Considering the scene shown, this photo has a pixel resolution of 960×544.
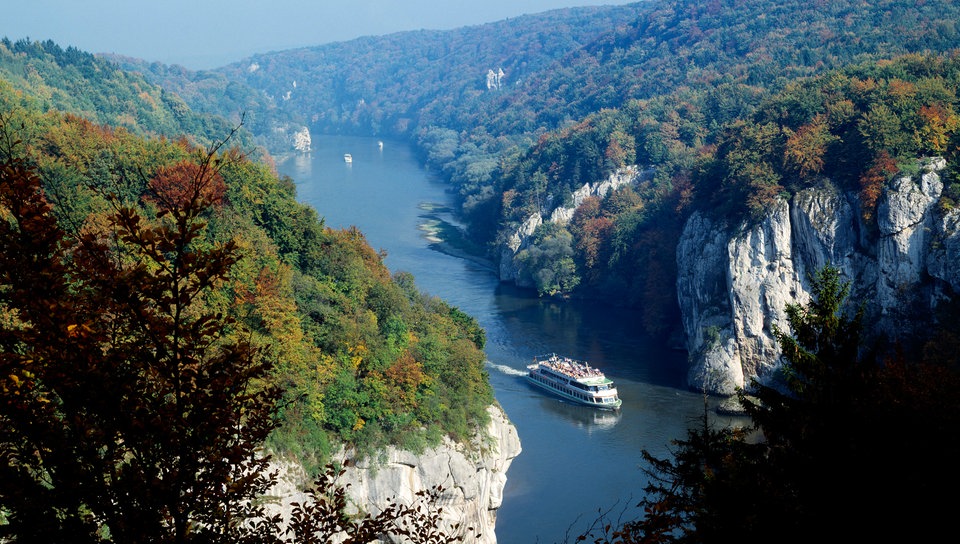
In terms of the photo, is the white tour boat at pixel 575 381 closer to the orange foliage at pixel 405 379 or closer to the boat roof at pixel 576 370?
the boat roof at pixel 576 370

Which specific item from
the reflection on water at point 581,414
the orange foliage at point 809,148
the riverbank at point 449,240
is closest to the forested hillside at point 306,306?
the reflection on water at point 581,414

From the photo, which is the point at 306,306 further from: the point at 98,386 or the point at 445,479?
the point at 98,386

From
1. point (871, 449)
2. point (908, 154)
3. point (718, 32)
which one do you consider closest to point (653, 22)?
point (718, 32)

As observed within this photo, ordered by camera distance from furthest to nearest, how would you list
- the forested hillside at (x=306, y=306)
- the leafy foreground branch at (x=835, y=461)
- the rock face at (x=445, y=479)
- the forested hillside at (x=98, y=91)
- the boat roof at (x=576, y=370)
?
the forested hillside at (x=98, y=91) < the boat roof at (x=576, y=370) < the forested hillside at (x=306, y=306) < the rock face at (x=445, y=479) < the leafy foreground branch at (x=835, y=461)

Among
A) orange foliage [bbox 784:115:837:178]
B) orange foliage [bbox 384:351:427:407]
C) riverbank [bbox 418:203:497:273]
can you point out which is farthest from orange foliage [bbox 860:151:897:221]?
riverbank [bbox 418:203:497:273]

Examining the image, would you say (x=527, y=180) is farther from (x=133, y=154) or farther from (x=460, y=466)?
(x=460, y=466)

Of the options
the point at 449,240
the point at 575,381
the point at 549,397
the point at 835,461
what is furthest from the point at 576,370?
the point at 449,240
